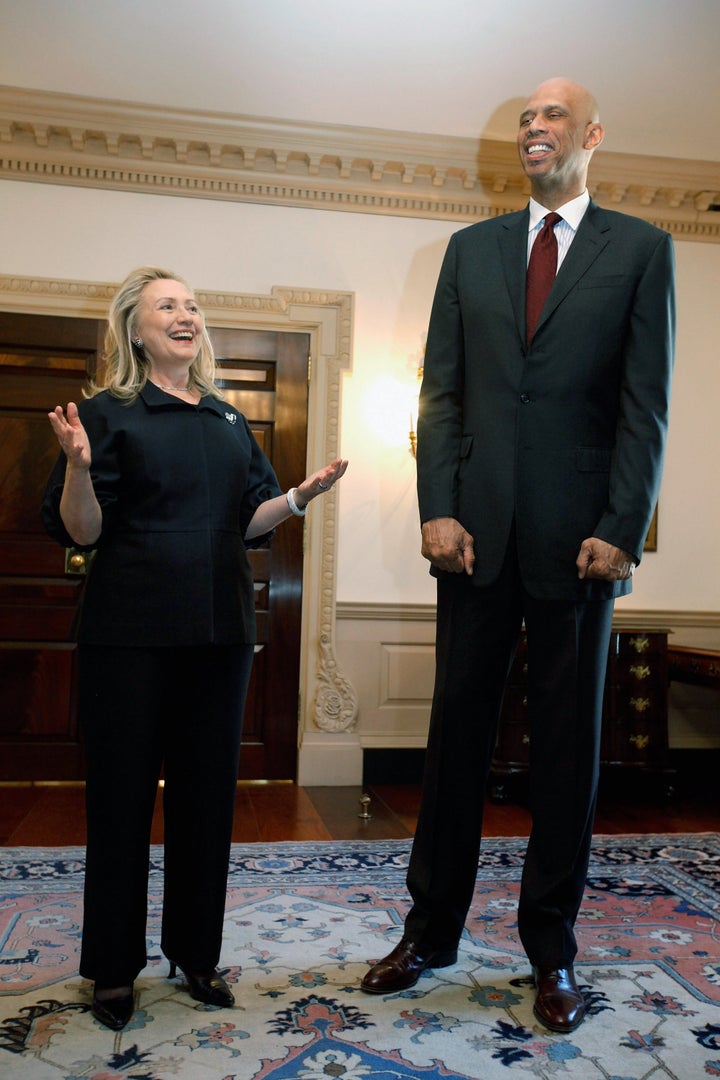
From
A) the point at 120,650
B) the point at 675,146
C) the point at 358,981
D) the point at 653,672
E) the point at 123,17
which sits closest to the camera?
the point at 120,650

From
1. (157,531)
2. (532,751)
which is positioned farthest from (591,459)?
(157,531)

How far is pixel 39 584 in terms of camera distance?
167 inches

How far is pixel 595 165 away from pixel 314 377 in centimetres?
171

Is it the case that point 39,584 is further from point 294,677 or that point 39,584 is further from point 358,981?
point 358,981

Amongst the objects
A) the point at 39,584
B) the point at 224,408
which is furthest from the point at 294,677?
the point at 224,408

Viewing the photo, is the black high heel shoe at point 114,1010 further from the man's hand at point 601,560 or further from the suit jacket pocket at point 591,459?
the suit jacket pocket at point 591,459

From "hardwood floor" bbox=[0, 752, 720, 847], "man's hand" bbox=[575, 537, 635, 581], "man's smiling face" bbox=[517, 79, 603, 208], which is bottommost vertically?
"hardwood floor" bbox=[0, 752, 720, 847]

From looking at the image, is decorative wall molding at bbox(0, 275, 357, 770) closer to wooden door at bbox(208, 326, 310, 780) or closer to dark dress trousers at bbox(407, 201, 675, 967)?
wooden door at bbox(208, 326, 310, 780)

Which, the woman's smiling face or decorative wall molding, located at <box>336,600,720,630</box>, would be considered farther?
decorative wall molding, located at <box>336,600,720,630</box>

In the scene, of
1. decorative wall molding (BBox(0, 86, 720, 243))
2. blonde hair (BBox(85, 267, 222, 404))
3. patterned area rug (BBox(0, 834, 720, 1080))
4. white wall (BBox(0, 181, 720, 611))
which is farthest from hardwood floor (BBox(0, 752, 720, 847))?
decorative wall molding (BBox(0, 86, 720, 243))

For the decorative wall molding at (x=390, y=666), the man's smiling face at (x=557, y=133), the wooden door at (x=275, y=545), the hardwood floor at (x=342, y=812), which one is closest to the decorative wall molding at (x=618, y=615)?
the decorative wall molding at (x=390, y=666)

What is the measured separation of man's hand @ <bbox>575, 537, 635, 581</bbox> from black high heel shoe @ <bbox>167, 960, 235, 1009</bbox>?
1.09 metres

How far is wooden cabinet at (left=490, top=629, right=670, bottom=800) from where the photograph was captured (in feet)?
13.6

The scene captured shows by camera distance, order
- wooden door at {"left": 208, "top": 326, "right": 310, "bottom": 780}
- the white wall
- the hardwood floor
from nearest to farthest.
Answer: the hardwood floor → the white wall → wooden door at {"left": 208, "top": 326, "right": 310, "bottom": 780}
